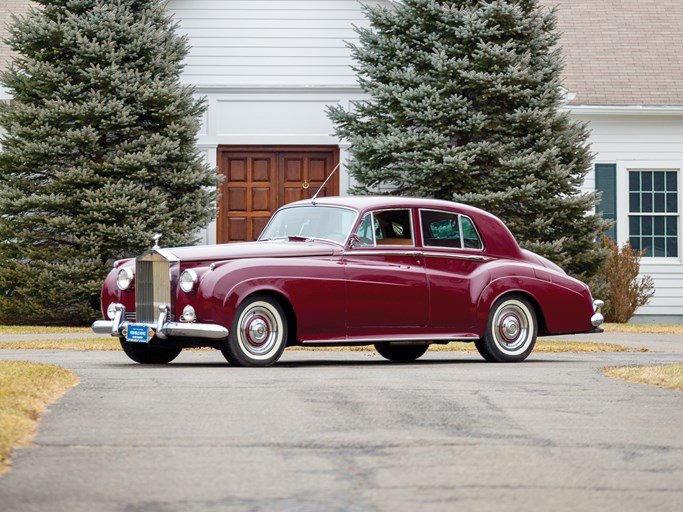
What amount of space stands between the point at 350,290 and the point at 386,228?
2.96 ft

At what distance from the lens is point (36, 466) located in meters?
6.86

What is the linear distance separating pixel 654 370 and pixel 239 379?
12.8ft

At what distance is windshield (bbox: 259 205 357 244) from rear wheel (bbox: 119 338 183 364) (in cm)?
156

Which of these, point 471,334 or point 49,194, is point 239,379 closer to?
point 471,334

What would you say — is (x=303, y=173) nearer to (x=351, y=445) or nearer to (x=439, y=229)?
(x=439, y=229)

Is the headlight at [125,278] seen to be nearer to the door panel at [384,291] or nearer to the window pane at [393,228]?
the door panel at [384,291]

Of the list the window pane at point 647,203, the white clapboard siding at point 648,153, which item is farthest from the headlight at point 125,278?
the window pane at point 647,203

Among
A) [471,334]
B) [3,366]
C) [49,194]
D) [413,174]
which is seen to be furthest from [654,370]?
[49,194]

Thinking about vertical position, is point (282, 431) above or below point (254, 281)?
below

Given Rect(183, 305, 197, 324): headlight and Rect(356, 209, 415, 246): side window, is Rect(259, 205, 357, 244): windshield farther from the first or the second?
Rect(183, 305, 197, 324): headlight

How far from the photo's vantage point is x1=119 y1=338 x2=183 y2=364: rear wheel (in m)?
13.6

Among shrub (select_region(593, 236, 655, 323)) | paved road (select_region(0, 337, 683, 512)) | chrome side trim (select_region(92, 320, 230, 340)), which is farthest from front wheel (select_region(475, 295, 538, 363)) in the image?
shrub (select_region(593, 236, 655, 323))

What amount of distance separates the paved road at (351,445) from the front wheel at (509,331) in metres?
2.17

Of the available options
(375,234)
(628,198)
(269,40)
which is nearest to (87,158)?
(269,40)
